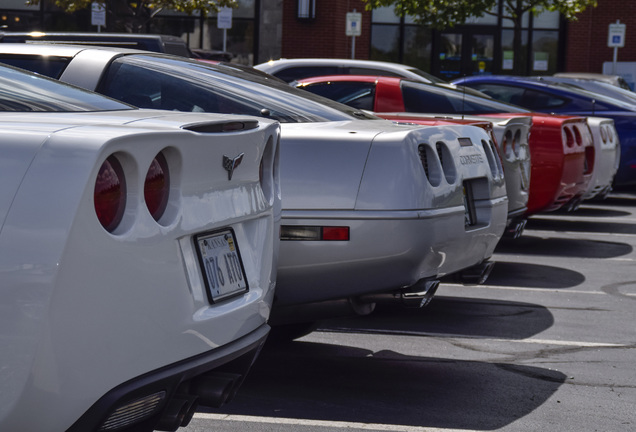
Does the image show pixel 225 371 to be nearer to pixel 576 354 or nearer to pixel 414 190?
pixel 414 190

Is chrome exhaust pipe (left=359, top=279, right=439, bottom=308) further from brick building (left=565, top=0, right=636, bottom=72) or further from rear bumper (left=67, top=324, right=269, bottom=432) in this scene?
brick building (left=565, top=0, right=636, bottom=72)

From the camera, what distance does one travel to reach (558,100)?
13445 millimetres

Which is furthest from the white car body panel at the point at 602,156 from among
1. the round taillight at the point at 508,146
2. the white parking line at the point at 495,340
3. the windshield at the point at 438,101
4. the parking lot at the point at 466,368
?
the white parking line at the point at 495,340

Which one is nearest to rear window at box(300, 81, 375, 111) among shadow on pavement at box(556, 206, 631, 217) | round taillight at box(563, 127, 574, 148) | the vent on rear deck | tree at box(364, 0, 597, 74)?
round taillight at box(563, 127, 574, 148)

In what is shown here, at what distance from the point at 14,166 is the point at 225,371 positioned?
1.14 metres

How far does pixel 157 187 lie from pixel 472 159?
2.92 metres

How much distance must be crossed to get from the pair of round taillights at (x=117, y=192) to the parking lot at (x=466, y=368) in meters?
1.62

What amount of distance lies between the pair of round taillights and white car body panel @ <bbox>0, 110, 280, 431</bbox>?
25 mm

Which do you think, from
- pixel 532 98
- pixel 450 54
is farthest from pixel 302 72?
pixel 450 54

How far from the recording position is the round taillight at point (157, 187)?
3010 mm

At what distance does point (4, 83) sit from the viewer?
3736 mm

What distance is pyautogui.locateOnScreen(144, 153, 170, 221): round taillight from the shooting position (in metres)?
3.01

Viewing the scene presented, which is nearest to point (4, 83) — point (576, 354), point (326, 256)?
point (326, 256)

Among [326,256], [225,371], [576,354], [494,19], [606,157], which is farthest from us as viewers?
[494,19]
